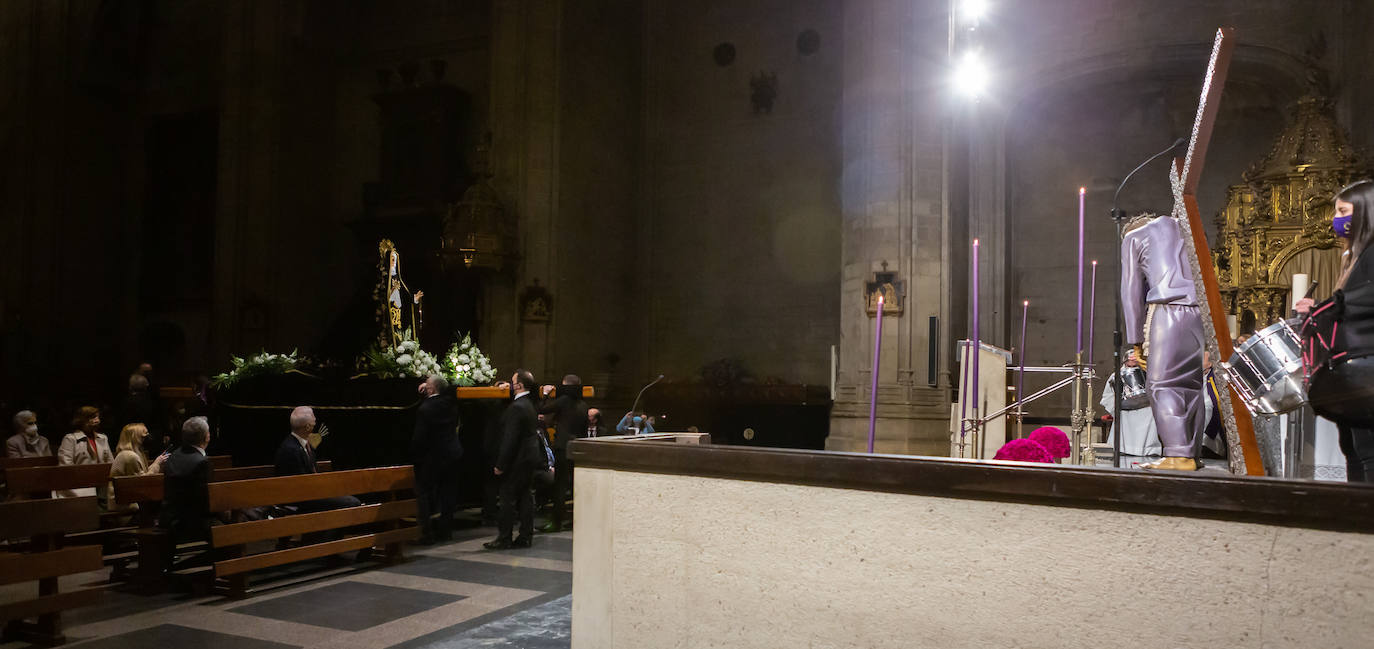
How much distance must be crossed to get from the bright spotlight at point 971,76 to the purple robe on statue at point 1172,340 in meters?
5.11

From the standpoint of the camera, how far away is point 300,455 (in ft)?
23.5

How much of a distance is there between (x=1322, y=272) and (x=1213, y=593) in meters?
11.0

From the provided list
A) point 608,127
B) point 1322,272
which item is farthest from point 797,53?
point 1322,272

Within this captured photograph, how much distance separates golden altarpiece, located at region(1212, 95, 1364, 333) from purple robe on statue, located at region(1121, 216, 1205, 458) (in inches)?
329

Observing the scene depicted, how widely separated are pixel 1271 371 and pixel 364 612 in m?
5.11

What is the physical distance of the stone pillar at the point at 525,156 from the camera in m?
14.7

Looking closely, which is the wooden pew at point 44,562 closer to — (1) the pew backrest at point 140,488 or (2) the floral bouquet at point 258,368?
(1) the pew backrest at point 140,488

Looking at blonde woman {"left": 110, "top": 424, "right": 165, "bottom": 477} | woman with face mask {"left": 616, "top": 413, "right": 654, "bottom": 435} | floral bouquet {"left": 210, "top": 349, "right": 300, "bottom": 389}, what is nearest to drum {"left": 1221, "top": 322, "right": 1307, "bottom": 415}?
woman with face mask {"left": 616, "top": 413, "right": 654, "bottom": 435}

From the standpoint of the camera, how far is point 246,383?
9633mm

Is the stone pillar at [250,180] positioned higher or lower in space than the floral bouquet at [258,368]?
higher

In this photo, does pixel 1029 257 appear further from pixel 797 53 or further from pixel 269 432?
→ pixel 269 432

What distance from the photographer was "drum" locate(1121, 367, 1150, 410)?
701cm

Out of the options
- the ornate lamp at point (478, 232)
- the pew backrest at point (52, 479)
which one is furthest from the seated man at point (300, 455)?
the ornate lamp at point (478, 232)

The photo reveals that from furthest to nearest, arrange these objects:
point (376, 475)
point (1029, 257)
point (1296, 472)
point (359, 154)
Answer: point (359, 154), point (1029, 257), point (376, 475), point (1296, 472)
